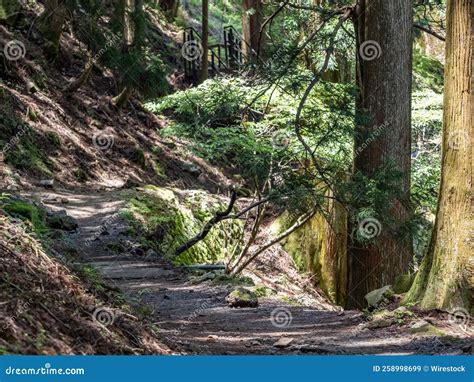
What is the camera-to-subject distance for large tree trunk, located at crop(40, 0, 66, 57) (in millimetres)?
15523

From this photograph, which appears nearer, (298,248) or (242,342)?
(242,342)

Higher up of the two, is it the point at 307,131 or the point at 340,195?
the point at 307,131

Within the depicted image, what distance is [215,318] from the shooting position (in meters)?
7.00

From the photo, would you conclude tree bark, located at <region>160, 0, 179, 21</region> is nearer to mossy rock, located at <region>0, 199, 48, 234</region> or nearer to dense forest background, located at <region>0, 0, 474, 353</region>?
dense forest background, located at <region>0, 0, 474, 353</region>

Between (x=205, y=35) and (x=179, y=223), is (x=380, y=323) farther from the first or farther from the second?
(x=205, y=35)

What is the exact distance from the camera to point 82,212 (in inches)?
440

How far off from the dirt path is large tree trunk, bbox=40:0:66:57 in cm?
589

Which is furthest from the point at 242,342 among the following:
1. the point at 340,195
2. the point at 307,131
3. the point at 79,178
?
the point at 79,178

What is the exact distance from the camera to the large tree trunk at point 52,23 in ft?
50.9

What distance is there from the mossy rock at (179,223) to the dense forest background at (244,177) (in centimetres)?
4

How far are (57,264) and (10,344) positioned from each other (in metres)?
1.27

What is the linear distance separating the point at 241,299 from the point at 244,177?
74.7 inches

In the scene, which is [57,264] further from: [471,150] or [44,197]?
[44,197]

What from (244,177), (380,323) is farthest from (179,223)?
(380,323)
